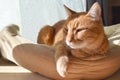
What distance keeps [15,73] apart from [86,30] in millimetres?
392

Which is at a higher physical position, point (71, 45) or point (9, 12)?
point (71, 45)

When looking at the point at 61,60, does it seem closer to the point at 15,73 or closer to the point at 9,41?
the point at 15,73

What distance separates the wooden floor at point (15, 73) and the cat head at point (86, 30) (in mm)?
224

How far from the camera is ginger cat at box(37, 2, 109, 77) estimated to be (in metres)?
1.13

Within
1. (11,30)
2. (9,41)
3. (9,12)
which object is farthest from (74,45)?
(9,12)

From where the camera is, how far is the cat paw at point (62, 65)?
43.3 inches

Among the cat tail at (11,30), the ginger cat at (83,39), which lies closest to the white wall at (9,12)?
the cat tail at (11,30)

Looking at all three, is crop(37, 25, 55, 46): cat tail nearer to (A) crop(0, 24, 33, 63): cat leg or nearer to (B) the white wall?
(A) crop(0, 24, 33, 63): cat leg

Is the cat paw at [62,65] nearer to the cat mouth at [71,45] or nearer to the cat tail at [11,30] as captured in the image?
the cat mouth at [71,45]

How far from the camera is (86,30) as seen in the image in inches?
44.8

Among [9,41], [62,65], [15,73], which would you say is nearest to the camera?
[62,65]

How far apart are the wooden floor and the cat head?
22 cm

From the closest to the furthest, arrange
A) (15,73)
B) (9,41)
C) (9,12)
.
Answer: (15,73) < (9,41) < (9,12)

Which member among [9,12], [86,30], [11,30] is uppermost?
[86,30]
